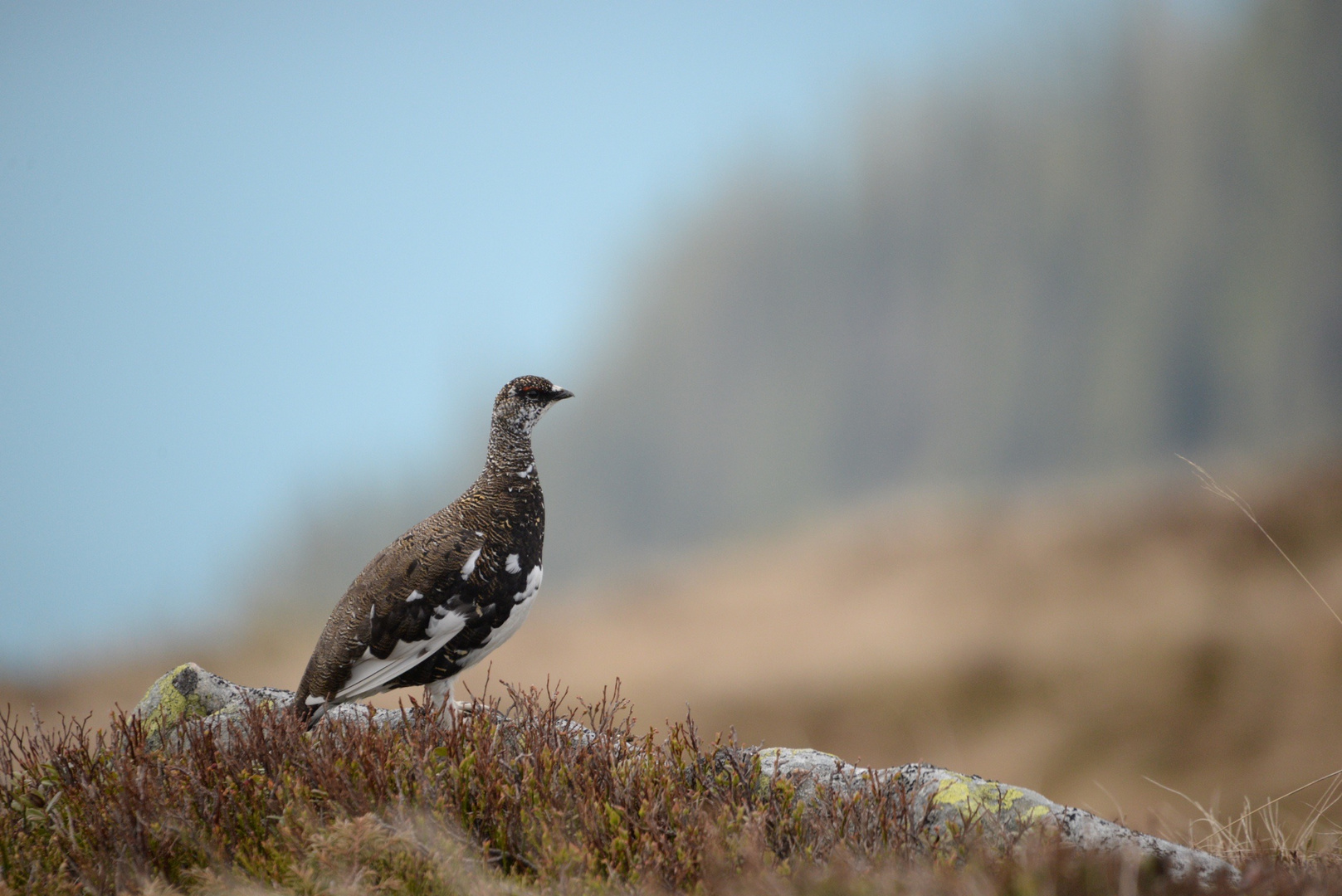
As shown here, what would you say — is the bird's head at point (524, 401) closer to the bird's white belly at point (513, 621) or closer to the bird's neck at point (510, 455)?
the bird's neck at point (510, 455)

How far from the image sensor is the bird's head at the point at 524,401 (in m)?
4.66

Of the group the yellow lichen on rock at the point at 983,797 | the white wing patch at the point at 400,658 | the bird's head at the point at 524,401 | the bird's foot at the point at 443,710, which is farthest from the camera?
the bird's head at the point at 524,401

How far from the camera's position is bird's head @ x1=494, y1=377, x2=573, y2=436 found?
15.3 feet

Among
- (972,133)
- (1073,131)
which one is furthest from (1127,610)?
(972,133)

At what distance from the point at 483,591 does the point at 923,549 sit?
50.5 ft

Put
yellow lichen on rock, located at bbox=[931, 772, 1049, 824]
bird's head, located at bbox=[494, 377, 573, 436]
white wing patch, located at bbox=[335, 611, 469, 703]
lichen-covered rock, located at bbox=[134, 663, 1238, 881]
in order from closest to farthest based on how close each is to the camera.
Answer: lichen-covered rock, located at bbox=[134, 663, 1238, 881] → yellow lichen on rock, located at bbox=[931, 772, 1049, 824] → white wing patch, located at bbox=[335, 611, 469, 703] → bird's head, located at bbox=[494, 377, 573, 436]

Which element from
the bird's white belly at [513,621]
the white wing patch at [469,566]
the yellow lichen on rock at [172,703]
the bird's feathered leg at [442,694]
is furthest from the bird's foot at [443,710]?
the yellow lichen on rock at [172,703]

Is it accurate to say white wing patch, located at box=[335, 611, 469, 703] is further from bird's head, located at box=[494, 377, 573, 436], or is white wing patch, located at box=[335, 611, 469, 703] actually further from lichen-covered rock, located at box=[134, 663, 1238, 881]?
bird's head, located at box=[494, 377, 573, 436]

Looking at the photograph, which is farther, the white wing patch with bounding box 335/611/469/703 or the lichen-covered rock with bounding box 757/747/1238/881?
the white wing patch with bounding box 335/611/469/703

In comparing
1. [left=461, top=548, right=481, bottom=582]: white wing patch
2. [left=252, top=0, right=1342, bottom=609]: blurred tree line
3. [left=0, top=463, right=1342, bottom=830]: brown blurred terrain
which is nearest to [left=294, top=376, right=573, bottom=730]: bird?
[left=461, top=548, right=481, bottom=582]: white wing patch

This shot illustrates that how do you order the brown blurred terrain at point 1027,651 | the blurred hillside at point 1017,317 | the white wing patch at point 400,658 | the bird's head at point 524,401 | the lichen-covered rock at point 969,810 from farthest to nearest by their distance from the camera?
the blurred hillside at point 1017,317
the brown blurred terrain at point 1027,651
the bird's head at point 524,401
the white wing patch at point 400,658
the lichen-covered rock at point 969,810

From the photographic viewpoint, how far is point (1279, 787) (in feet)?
34.4

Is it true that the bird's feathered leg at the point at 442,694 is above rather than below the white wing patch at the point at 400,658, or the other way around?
below

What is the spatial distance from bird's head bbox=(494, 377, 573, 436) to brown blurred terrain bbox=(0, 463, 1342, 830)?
8.17 m
